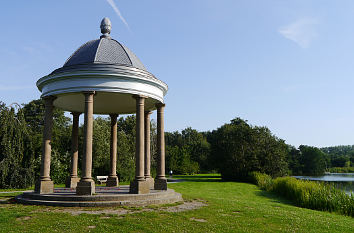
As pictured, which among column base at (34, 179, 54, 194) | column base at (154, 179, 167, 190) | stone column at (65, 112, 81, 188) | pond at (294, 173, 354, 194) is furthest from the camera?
pond at (294, 173, 354, 194)

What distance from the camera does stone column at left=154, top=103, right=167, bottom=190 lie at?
58.8ft

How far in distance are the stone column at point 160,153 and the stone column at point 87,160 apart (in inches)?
186

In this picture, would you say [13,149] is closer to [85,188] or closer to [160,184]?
[85,188]

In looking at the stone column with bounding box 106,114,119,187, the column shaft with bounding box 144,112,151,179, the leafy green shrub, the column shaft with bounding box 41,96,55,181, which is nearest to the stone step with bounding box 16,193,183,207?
the column shaft with bounding box 41,96,55,181

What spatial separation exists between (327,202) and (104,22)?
20261 mm

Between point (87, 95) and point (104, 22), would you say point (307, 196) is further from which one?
point (104, 22)

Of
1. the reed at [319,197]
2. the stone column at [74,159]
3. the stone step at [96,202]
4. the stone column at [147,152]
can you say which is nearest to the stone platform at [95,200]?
the stone step at [96,202]

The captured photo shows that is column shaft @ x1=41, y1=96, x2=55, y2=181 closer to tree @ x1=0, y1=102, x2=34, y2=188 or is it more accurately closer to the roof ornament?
the roof ornament

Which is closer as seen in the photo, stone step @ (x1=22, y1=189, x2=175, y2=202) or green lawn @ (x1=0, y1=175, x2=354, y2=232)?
green lawn @ (x1=0, y1=175, x2=354, y2=232)

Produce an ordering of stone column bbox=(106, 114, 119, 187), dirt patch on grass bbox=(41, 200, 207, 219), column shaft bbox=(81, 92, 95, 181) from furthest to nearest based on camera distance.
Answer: stone column bbox=(106, 114, 119, 187)
column shaft bbox=(81, 92, 95, 181)
dirt patch on grass bbox=(41, 200, 207, 219)

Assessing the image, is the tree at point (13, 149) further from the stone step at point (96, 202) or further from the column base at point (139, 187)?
the column base at point (139, 187)

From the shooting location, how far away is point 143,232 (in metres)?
9.17

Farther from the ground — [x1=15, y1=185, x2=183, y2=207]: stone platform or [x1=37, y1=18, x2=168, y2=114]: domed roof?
[x1=37, y1=18, x2=168, y2=114]: domed roof

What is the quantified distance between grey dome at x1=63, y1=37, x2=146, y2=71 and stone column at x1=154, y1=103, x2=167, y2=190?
3.54 m
